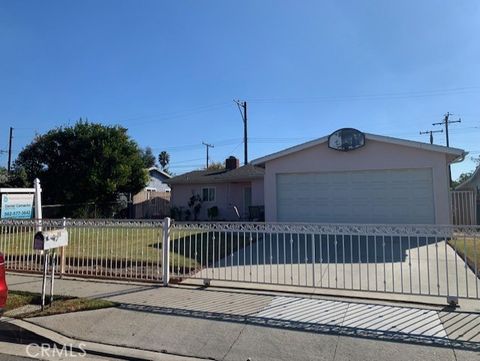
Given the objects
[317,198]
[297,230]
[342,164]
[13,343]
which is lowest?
[13,343]

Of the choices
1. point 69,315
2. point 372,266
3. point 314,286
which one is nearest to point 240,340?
point 314,286

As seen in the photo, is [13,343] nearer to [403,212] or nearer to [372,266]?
[372,266]

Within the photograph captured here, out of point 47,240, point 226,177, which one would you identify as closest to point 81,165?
point 226,177

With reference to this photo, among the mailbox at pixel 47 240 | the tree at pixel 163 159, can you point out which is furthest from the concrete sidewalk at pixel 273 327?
the tree at pixel 163 159

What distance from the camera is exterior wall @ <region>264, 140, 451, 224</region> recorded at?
14.4 m

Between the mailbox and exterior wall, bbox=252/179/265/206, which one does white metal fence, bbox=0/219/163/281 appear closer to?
the mailbox

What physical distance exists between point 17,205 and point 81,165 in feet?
36.5

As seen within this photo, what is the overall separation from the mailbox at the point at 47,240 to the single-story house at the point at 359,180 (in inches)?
446

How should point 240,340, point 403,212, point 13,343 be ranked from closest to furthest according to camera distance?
point 240,340 → point 13,343 → point 403,212

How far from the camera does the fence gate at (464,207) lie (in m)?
17.9

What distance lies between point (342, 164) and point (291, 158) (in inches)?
86.7

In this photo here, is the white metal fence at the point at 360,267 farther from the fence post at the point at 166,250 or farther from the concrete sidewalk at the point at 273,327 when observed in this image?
the concrete sidewalk at the point at 273,327

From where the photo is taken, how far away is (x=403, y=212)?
14914 mm

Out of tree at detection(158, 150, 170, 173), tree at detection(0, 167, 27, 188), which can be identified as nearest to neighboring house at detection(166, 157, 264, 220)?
tree at detection(0, 167, 27, 188)
